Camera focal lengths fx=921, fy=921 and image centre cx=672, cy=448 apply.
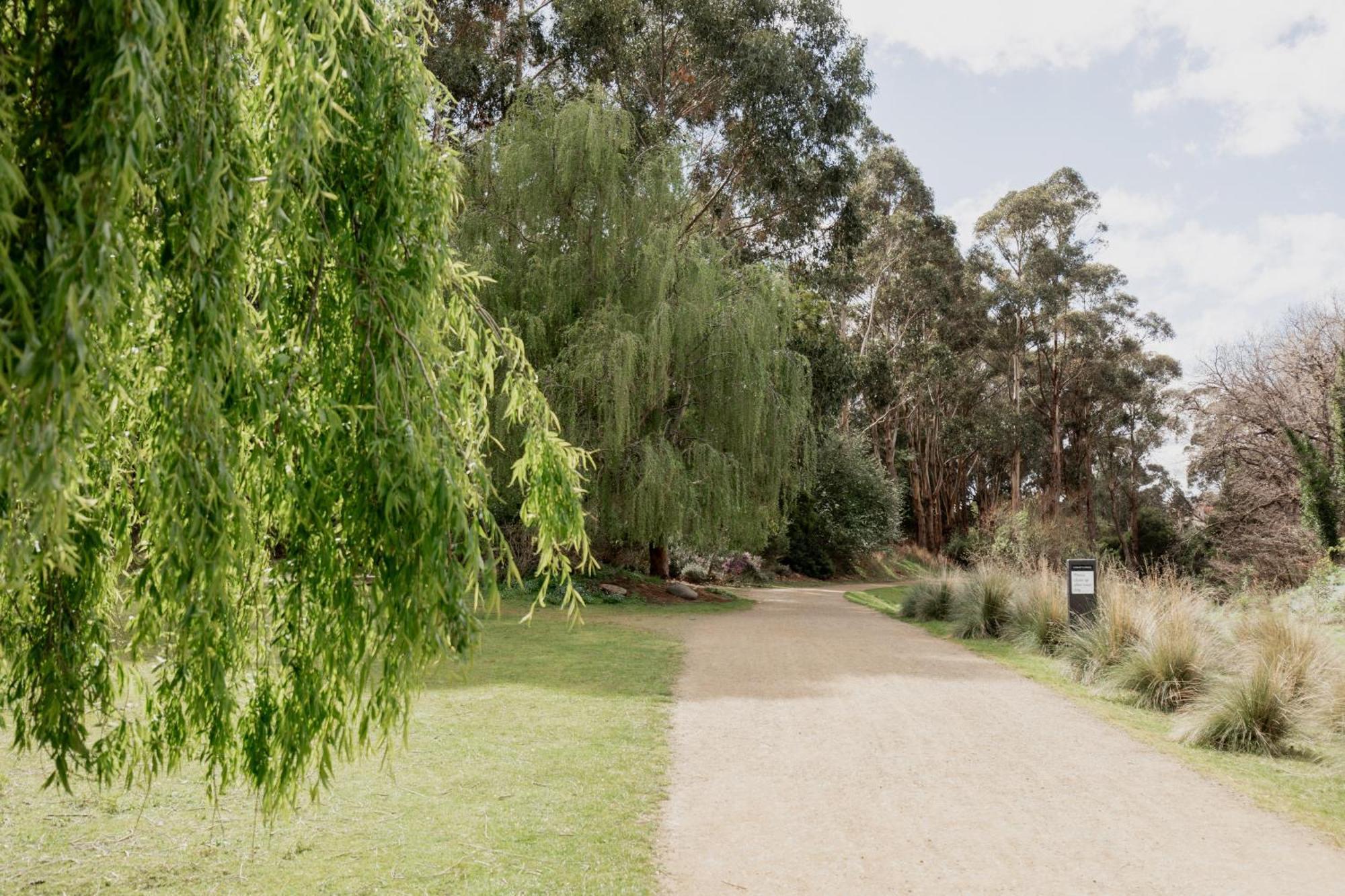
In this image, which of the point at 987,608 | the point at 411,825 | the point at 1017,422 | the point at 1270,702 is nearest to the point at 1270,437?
the point at 1017,422

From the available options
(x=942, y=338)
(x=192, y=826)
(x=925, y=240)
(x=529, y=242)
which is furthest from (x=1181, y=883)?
(x=942, y=338)

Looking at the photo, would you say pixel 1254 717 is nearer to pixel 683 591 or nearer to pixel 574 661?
pixel 574 661

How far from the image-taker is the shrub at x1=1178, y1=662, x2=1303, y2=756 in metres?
6.75

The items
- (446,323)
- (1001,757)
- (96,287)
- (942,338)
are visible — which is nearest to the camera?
(96,287)

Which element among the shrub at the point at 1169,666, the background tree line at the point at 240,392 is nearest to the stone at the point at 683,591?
the shrub at the point at 1169,666

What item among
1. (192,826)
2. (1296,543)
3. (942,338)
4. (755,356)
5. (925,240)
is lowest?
(192,826)

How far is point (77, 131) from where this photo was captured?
190cm

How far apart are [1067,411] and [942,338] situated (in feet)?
24.0

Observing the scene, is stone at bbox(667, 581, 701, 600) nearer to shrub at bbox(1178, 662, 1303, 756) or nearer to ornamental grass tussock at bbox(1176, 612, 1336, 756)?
ornamental grass tussock at bbox(1176, 612, 1336, 756)

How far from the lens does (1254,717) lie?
6871 millimetres

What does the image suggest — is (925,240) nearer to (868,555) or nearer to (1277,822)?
(868,555)

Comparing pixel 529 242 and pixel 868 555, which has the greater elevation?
pixel 529 242

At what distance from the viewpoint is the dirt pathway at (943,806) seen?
13.8 feet

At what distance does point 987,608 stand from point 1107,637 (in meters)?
3.97
